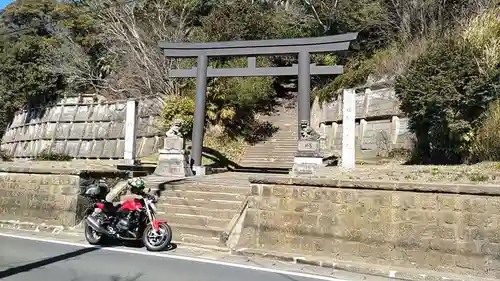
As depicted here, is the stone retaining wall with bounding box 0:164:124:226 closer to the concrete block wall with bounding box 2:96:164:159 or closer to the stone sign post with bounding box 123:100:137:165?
the stone sign post with bounding box 123:100:137:165

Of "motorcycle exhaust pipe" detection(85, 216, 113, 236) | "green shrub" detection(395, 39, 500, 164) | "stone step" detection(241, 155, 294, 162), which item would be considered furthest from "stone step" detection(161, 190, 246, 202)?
"stone step" detection(241, 155, 294, 162)

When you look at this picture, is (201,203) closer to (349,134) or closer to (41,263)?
(41,263)

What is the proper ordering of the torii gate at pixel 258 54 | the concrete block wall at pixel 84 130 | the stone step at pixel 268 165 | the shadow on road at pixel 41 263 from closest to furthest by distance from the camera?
the shadow on road at pixel 41 263 < the torii gate at pixel 258 54 < the stone step at pixel 268 165 < the concrete block wall at pixel 84 130

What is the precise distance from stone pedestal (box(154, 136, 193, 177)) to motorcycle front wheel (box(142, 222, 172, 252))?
224 inches

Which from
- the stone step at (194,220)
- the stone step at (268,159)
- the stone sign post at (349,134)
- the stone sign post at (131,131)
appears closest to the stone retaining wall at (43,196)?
the stone step at (194,220)

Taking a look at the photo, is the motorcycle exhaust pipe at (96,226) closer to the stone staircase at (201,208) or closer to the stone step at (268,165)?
the stone staircase at (201,208)

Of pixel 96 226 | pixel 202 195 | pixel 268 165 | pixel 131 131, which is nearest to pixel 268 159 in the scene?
pixel 268 165

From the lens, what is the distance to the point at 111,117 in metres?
24.3

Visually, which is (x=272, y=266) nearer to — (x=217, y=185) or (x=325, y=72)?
(x=217, y=185)

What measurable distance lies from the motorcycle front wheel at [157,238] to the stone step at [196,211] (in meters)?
1.70

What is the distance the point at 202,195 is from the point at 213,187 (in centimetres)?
41

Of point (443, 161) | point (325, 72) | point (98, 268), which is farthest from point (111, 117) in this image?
point (98, 268)

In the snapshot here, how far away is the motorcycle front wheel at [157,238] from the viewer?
693 centimetres

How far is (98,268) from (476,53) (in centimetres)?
1268
